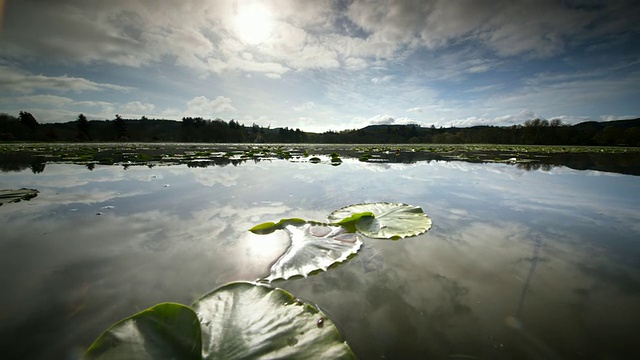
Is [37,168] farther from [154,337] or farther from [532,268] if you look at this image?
[532,268]

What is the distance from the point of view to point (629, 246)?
175 centimetres

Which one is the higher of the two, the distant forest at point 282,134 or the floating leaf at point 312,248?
the distant forest at point 282,134

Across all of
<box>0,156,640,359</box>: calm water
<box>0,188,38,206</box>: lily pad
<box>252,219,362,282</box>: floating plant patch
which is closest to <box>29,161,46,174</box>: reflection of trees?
<box>0,188,38,206</box>: lily pad

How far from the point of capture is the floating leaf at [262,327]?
838 mm

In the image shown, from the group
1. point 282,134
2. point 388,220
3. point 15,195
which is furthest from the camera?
point 282,134

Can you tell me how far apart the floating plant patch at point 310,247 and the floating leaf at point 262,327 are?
261mm

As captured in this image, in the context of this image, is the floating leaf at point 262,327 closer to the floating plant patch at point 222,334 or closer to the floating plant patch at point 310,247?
the floating plant patch at point 222,334

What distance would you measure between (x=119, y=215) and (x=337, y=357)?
2500 mm

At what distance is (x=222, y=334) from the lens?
90 cm

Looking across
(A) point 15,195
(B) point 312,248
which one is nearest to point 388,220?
(B) point 312,248

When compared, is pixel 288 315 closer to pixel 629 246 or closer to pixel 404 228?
pixel 404 228

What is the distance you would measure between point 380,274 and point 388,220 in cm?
89

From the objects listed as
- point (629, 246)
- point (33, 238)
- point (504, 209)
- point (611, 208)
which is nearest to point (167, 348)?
point (33, 238)

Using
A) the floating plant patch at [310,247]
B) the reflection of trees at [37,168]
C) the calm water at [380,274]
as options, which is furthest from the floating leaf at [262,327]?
the reflection of trees at [37,168]
